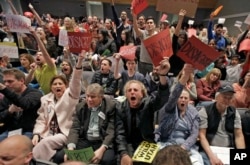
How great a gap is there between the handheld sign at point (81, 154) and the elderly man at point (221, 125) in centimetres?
112

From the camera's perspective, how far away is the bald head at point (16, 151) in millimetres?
1681

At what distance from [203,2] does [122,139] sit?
48.9 feet

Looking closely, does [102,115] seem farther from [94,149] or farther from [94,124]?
[94,149]

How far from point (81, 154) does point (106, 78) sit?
2052mm

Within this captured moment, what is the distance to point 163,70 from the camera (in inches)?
86.3

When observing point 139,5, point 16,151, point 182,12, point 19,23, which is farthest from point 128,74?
point 16,151

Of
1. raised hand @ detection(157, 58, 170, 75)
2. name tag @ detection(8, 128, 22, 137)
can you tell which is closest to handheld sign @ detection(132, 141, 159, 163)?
raised hand @ detection(157, 58, 170, 75)

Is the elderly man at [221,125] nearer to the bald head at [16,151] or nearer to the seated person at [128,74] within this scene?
the seated person at [128,74]

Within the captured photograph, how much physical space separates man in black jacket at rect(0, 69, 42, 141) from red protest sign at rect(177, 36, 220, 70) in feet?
5.46

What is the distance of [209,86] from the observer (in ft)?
13.3

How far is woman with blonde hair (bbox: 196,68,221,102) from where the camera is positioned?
396 cm

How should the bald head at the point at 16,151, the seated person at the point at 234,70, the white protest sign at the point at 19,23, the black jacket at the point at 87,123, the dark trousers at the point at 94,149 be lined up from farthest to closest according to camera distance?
the seated person at the point at 234,70
the white protest sign at the point at 19,23
the black jacket at the point at 87,123
the dark trousers at the point at 94,149
the bald head at the point at 16,151

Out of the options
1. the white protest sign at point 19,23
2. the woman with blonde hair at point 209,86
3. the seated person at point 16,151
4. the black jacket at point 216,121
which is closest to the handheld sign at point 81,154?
the seated person at point 16,151

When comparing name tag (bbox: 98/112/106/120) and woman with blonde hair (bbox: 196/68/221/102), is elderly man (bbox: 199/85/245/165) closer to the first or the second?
name tag (bbox: 98/112/106/120)
